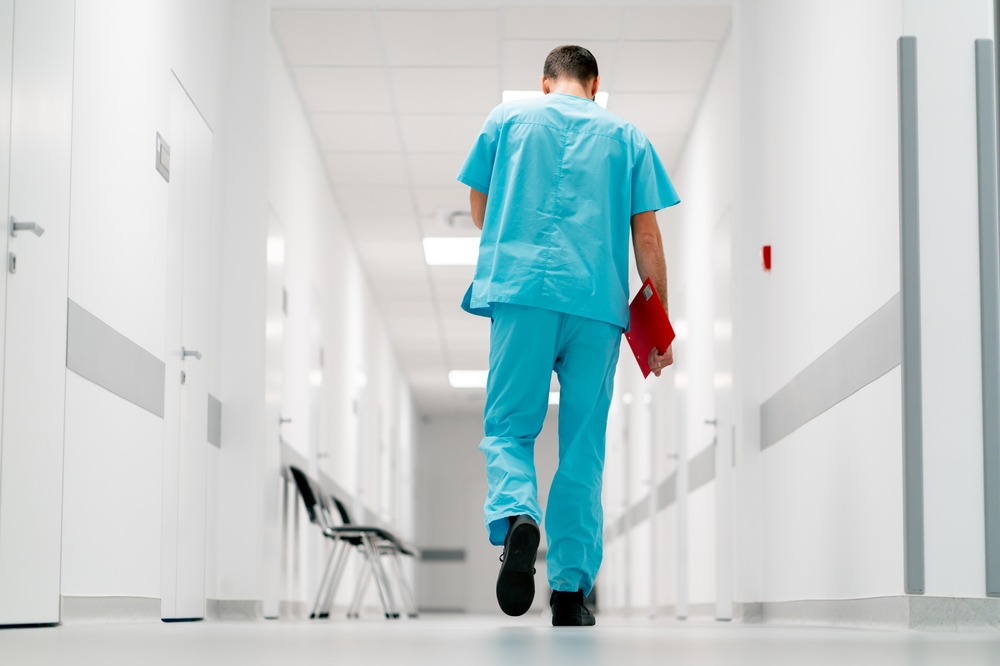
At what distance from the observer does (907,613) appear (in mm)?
2684

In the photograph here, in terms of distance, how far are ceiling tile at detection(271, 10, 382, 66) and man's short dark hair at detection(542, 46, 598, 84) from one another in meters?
2.67

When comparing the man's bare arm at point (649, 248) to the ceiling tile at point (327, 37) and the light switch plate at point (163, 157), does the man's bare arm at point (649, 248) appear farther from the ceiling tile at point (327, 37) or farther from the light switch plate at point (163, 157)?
the ceiling tile at point (327, 37)

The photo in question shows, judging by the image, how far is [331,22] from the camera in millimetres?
5941

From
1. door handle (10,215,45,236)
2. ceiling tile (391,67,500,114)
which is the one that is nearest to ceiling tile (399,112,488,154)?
ceiling tile (391,67,500,114)

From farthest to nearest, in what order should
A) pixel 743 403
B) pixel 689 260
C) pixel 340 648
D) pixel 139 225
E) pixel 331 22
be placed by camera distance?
pixel 689 260 < pixel 331 22 < pixel 743 403 < pixel 139 225 < pixel 340 648

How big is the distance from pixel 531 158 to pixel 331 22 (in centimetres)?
314

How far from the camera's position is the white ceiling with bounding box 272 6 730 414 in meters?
5.91

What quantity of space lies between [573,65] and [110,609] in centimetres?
215

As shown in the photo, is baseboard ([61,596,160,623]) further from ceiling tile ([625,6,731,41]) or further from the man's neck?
ceiling tile ([625,6,731,41])

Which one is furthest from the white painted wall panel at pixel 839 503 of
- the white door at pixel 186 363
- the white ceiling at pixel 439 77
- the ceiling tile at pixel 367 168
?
the ceiling tile at pixel 367 168

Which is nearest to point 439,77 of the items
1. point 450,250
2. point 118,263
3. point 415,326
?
point 118,263

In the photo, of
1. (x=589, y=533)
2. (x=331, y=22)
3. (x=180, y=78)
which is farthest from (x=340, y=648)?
(x=331, y=22)

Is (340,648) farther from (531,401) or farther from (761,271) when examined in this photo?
(761,271)

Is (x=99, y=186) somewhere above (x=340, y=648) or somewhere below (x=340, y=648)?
above
